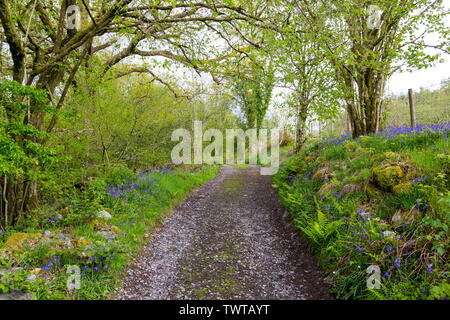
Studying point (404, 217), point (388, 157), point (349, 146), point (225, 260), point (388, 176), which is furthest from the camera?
point (349, 146)

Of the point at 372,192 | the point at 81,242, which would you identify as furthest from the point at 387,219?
the point at 81,242

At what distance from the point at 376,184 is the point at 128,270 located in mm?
4889

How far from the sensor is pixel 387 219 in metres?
4.13

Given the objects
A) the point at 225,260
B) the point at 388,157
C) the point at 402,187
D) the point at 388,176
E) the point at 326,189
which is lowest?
the point at 225,260

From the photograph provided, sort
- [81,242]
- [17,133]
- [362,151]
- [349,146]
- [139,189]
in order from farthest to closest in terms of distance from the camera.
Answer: [139,189], [349,146], [362,151], [17,133], [81,242]

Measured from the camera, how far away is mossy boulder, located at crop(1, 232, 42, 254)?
3827 millimetres

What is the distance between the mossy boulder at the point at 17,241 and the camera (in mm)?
3827

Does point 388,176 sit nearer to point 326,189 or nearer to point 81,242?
point 326,189

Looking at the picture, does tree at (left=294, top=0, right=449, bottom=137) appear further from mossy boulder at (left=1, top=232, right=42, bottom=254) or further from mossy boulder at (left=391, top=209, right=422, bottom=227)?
mossy boulder at (left=1, top=232, right=42, bottom=254)

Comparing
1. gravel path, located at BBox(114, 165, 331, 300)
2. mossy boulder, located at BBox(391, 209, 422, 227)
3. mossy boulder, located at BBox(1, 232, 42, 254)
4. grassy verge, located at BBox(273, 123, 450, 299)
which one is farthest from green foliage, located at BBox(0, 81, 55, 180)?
mossy boulder, located at BBox(391, 209, 422, 227)

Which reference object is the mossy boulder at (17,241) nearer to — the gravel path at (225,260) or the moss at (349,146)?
the gravel path at (225,260)

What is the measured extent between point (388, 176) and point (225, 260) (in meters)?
3.46
